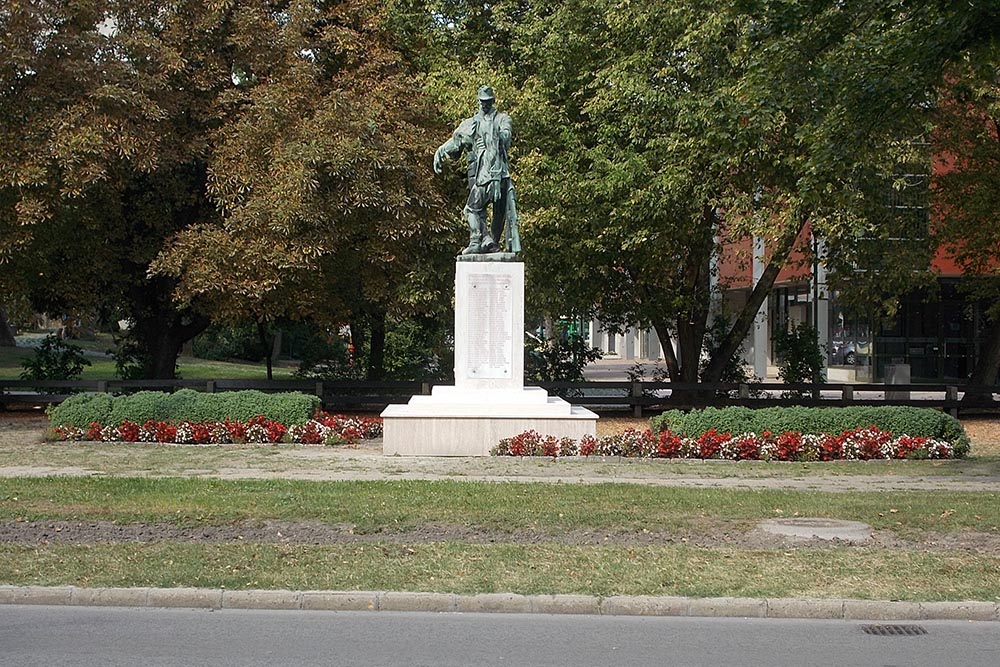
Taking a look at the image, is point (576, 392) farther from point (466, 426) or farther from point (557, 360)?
point (466, 426)

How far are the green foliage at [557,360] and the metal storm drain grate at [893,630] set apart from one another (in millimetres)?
20530

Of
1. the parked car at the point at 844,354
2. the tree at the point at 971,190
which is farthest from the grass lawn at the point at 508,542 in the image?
the parked car at the point at 844,354

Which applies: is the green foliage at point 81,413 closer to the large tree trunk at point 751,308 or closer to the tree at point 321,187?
the tree at point 321,187

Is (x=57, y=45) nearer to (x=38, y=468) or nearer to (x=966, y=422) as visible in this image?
(x=38, y=468)

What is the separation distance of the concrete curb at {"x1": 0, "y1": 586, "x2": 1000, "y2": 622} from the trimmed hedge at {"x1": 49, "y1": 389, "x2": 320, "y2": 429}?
1089 centimetres

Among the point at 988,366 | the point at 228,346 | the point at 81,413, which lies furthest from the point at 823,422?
the point at 228,346

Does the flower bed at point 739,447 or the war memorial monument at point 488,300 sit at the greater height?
the war memorial monument at point 488,300

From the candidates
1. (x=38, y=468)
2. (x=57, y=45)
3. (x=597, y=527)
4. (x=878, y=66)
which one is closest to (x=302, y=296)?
(x=57, y=45)

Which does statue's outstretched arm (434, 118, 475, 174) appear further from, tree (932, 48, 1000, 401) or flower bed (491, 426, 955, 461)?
tree (932, 48, 1000, 401)

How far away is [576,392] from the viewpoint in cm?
2828

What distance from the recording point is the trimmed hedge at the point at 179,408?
62.8 feet

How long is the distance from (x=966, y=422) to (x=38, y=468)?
19.8 meters

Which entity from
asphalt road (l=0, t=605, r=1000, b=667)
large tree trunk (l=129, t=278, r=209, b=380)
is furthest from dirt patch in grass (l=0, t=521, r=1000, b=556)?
large tree trunk (l=129, t=278, r=209, b=380)

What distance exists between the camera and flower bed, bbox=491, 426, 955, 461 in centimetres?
1697
